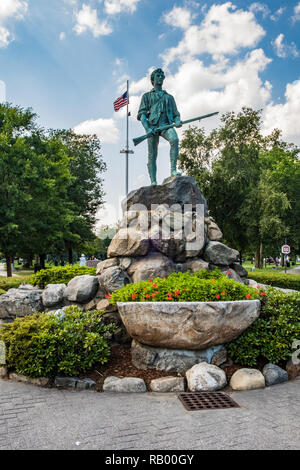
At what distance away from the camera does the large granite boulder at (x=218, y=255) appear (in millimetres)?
7469

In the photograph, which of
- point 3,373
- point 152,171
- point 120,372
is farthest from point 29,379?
point 152,171

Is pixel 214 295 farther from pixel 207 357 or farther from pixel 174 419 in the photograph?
pixel 174 419

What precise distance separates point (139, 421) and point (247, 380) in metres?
1.87

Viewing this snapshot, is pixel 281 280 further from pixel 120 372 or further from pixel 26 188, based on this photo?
pixel 26 188

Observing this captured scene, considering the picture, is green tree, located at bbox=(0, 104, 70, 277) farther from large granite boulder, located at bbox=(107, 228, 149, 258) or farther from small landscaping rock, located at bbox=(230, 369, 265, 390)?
small landscaping rock, located at bbox=(230, 369, 265, 390)

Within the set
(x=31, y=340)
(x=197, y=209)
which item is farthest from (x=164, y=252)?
(x=31, y=340)

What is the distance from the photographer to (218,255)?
24.5 feet

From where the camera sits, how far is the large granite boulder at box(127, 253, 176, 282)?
6.75 meters

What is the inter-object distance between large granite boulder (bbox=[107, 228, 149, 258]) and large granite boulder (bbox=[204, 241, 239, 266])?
1422 mm

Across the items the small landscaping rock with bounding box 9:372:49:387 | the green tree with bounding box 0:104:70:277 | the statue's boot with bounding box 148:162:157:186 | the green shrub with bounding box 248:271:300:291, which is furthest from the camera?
the green tree with bounding box 0:104:70:277

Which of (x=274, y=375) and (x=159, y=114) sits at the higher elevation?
(x=159, y=114)

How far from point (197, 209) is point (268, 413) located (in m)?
5.29

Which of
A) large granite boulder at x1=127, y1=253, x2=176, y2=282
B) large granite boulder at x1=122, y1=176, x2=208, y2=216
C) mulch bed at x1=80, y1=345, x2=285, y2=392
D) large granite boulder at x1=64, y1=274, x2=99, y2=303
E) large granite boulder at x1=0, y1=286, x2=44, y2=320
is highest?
large granite boulder at x1=122, y1=176, x2=208, y2=216

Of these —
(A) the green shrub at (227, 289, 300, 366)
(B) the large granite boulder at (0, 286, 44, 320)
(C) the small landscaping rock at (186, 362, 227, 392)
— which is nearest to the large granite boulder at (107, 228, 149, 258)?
(B) the large granite boulder at (0, 286, 44, 320)
